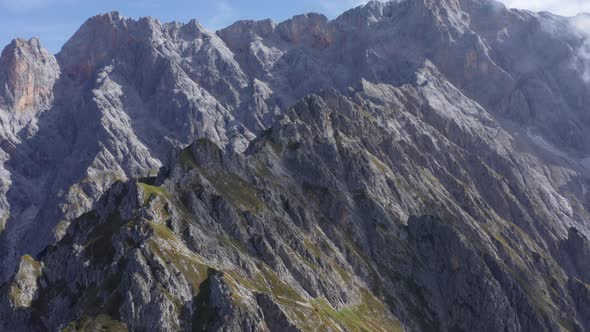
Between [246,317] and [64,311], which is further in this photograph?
[64,311]

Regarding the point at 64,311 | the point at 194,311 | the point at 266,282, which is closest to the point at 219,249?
the point at 266,282

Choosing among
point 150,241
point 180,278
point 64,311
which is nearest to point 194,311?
point 180,278

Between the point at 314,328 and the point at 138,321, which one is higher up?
the point at 314,328

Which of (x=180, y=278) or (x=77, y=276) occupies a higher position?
(x=180, y=278)

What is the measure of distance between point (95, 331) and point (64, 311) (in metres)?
33.4

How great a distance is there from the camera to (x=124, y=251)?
17812cm

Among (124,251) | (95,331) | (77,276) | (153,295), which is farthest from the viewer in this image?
(77,276)

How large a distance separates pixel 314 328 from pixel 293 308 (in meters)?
7.18

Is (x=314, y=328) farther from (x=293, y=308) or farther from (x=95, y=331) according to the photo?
(x=95, y=331)

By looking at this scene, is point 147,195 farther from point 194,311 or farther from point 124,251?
point 194,311

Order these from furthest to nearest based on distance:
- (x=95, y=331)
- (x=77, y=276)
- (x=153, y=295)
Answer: (x=77, y=276) < (x=153, y=295) < (x=95, y=331)

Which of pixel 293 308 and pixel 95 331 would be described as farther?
pixel 293 308

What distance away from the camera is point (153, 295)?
166m

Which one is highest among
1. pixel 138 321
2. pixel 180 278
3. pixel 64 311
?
pixel 180 278
